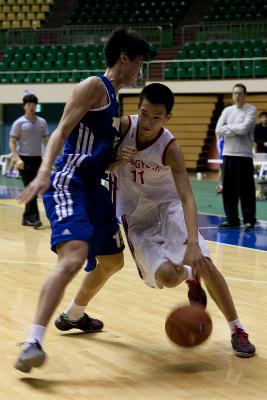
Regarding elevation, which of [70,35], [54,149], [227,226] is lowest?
[227,226]

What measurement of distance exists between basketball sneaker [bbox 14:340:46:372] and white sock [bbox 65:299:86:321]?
3.30 ft

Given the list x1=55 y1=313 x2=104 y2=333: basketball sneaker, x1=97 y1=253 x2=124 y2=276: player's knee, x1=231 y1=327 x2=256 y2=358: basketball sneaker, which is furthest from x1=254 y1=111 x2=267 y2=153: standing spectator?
x1=231 y1=327 x2=256 y2=358: basketball sneaker

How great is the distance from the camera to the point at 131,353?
14.1 feet

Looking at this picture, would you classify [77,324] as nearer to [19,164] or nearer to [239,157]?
[19,164]

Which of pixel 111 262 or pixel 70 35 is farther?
pixel 70 35

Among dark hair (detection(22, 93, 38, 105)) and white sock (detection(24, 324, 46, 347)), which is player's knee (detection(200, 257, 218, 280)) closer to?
white sock (detection(24, 324, 46, 347))

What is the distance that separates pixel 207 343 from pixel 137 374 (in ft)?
2.39

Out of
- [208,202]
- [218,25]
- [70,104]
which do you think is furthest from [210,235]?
[218,25]

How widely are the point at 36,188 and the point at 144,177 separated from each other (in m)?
0.93

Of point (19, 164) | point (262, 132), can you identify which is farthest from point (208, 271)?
point (262, 132)

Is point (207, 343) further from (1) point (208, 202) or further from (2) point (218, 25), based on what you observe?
(2) point (218, 25)

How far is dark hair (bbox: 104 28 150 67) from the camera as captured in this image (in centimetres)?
402

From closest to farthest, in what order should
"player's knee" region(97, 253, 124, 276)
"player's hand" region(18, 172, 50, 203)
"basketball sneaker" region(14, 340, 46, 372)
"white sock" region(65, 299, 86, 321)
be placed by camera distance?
"player's hand" region(18, 172, 50, 203) < "basketball sneaker" region(14, 340, 46, 372) < "player's knee" region(97, 253, 124, 276) < "white sock" region(65, 299, 86, 321)

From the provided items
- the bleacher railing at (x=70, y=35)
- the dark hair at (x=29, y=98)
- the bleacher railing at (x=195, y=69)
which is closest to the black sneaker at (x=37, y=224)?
the dark hair at (x=29, y=98)
